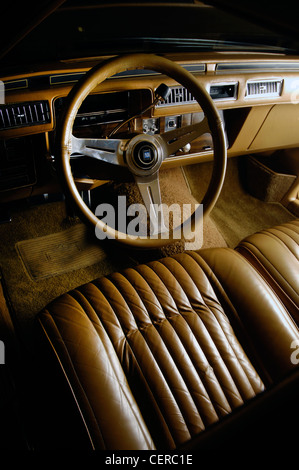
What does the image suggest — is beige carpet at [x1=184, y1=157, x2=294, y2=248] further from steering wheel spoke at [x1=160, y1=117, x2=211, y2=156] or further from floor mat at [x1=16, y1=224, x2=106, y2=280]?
steering wheel spoke at [x1=160, y1=117, x2=211, y2=156]

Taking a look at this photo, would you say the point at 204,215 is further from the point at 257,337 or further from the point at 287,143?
the point at 287,143

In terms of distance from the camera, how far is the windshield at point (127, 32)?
55.3 inches

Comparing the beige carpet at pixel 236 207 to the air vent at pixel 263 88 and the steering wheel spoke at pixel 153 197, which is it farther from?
the steering wheel spoke at pixel 153 197

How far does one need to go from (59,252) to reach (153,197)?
32.6 inches

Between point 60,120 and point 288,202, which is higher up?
point 60,120

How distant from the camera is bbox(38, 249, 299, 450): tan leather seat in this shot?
36.1 inches

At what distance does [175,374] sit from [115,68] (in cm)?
91

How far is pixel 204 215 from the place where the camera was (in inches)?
49.6

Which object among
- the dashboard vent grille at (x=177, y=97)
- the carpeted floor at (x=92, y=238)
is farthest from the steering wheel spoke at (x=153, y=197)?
the carpeted floor at (x=92, y=238)

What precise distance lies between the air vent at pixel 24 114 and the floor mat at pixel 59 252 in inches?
30.0

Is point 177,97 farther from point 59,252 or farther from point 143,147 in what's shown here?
point 59,252

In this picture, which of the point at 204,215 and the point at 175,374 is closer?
the point at 175,374

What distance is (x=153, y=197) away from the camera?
4.39 feet

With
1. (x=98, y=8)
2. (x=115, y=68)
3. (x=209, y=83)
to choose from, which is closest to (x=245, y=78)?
(x=209, y=83)
